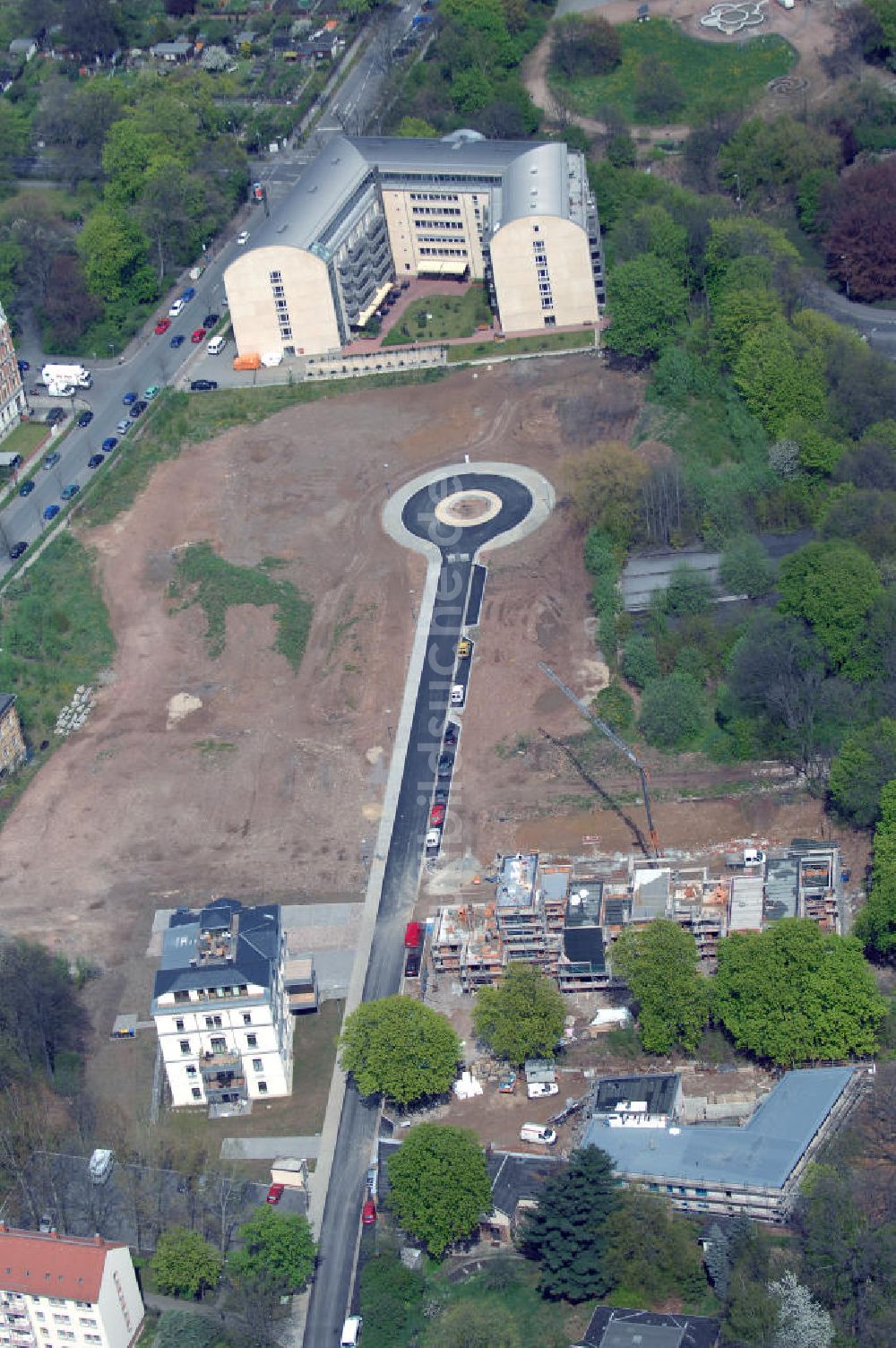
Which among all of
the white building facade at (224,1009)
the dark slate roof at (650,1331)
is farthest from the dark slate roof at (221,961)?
the dark slate roof at (650,1331)

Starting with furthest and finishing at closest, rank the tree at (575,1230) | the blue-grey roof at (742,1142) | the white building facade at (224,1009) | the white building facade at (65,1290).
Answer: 1. the white building facade at (224,1009)
2. the blue-grey roof at (742,1142)
3. the tree at (575,1230)
4. the white building facade at (65,1290)

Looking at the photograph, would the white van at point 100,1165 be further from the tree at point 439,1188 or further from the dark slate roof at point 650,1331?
the dark slate roof at point 650,1331

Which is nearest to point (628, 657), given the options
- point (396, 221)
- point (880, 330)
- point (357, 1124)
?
point (357, 1124)

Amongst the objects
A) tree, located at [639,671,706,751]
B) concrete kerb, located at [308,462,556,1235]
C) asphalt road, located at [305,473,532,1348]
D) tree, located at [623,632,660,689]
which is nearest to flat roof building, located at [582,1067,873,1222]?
asphalt road, located at [305,473,532,1348]

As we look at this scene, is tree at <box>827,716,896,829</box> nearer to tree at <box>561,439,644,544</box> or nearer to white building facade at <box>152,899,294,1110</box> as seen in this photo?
tree at <box>561,439,644,544</box>

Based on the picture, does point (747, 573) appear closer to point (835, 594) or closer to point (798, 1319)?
point (835, 594)

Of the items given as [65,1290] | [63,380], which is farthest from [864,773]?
[63,380]
